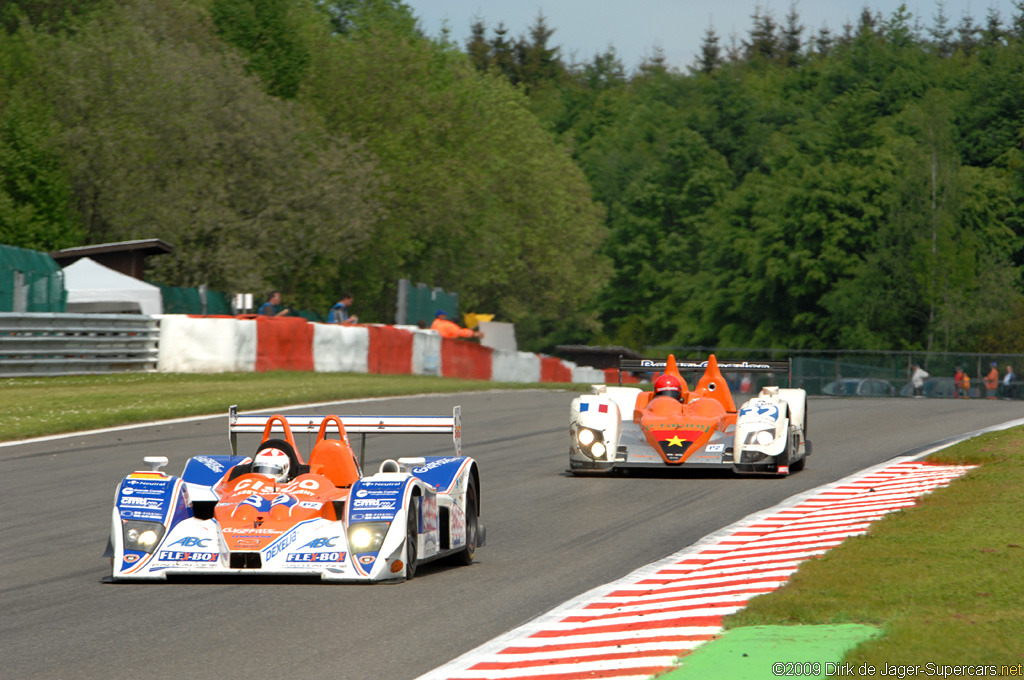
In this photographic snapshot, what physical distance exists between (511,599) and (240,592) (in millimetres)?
1571

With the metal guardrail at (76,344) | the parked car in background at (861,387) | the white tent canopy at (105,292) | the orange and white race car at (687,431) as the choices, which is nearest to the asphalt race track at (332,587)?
the orange and white race car at (687,431)

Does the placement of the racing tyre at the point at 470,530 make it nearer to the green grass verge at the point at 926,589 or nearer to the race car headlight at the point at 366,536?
the race car headlight at the point at 366,536

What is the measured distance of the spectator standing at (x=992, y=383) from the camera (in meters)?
37.3

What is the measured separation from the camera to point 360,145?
45.0 meters

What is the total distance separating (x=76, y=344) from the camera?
82.8 ft

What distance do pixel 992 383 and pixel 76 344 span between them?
81.2 ft

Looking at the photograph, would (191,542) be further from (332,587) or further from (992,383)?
(992,383)

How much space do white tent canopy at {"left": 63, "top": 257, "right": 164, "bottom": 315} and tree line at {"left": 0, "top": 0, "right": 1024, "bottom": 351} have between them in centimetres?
759

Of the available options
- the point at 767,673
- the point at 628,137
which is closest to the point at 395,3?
the point at 628,137

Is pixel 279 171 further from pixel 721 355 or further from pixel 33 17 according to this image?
pixel 721 355

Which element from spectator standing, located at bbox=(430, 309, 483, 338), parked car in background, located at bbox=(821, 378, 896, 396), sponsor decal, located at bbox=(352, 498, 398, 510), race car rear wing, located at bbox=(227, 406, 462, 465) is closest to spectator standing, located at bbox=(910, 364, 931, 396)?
parked car in background, located at bbox=(821, 378, 896, 396)

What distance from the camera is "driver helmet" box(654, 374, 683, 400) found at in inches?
576

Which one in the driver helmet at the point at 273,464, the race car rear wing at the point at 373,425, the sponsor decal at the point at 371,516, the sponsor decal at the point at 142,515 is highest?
the race car rear wing at the point at 373,425

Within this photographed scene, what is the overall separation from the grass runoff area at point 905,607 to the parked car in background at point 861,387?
2905 cm
